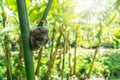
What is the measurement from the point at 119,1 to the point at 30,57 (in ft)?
0.84

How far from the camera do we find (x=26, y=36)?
2.34 ft

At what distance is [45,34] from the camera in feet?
2.35

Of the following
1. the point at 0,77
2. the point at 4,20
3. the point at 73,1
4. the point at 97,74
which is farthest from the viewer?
the point at 97,74

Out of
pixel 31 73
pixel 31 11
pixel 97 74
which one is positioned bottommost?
pixel 97 74

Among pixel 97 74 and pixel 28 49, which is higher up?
pixel 28 49

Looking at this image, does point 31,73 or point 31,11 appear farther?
point 31,11

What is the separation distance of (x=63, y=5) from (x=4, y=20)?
1.26 feet

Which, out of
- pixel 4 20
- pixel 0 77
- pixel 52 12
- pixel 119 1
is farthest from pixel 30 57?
pixel 0 77

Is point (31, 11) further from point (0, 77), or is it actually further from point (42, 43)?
point (0, 77)

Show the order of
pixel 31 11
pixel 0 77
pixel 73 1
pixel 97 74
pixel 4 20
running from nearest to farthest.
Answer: pixel 31 11 < pixel 73 1 < pixel 4 20 < pixel 0 77 < pixel 97 74

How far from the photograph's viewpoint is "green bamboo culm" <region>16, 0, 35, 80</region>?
693 mm

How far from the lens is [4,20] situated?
2035 mm

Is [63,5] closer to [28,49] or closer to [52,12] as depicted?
[52,12]

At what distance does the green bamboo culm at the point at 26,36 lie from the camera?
693 mm
